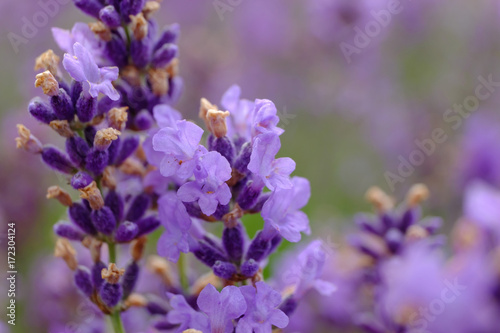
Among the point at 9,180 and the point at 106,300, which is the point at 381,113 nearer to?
the point at 9,180

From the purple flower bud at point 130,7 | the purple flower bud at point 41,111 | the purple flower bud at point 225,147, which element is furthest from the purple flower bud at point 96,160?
the purple flower bud at point 130,7

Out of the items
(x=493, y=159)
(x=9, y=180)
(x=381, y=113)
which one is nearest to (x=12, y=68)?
(x=9, y=180)

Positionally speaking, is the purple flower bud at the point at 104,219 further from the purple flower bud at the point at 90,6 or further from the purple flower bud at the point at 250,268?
the purple flower bud at the point at 90,6

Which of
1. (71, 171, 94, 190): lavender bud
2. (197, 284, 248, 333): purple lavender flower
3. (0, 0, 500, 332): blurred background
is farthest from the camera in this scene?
(0, 0, 500, 332): blurred background

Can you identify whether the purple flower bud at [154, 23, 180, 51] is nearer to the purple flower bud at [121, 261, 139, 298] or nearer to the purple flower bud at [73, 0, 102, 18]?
the purple flower bud at [73, 0, 102, 18]

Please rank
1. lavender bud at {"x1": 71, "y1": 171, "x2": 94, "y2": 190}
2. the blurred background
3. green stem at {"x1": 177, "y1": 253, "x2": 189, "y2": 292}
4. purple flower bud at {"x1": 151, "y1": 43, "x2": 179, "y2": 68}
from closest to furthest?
1. lavender bud at {"x1": 71, "y1": 171, "x2": 94, "y2": 190}
2. purple flower bud at {"x1": 151, "y1": 43, "x2": 179, "y2": 68}
3. green stem at {"x1": 177, "y1": 253, "x2": 189, "y2": 292}
4. the blurred background

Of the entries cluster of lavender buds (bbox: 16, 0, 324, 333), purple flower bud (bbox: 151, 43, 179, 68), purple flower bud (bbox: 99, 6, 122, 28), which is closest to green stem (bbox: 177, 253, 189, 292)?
cluster of lavender buds (bbox: 16, 0, 324, 333)
